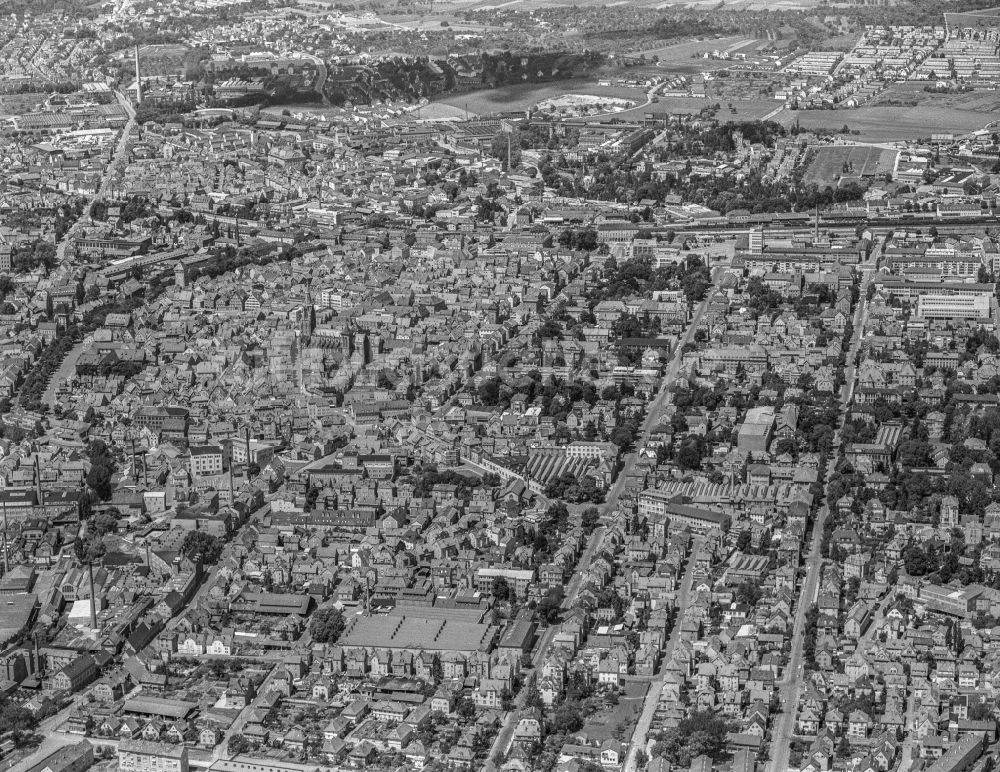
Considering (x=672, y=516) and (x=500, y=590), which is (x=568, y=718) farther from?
(x=672, y=516)

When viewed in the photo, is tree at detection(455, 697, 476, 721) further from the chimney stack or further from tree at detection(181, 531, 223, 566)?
the chimney stack

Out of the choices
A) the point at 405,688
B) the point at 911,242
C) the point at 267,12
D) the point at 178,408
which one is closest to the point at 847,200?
the point at 911,242

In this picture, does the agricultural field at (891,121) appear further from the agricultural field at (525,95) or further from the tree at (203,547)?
the tree at (203,547)

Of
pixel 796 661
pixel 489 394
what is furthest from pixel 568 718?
pixel 489 394

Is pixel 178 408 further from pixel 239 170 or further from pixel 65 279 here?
pixel 239 170

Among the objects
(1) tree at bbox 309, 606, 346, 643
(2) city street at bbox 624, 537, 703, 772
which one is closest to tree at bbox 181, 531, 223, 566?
(1) tree at bbox 309, 606, 346, 643
